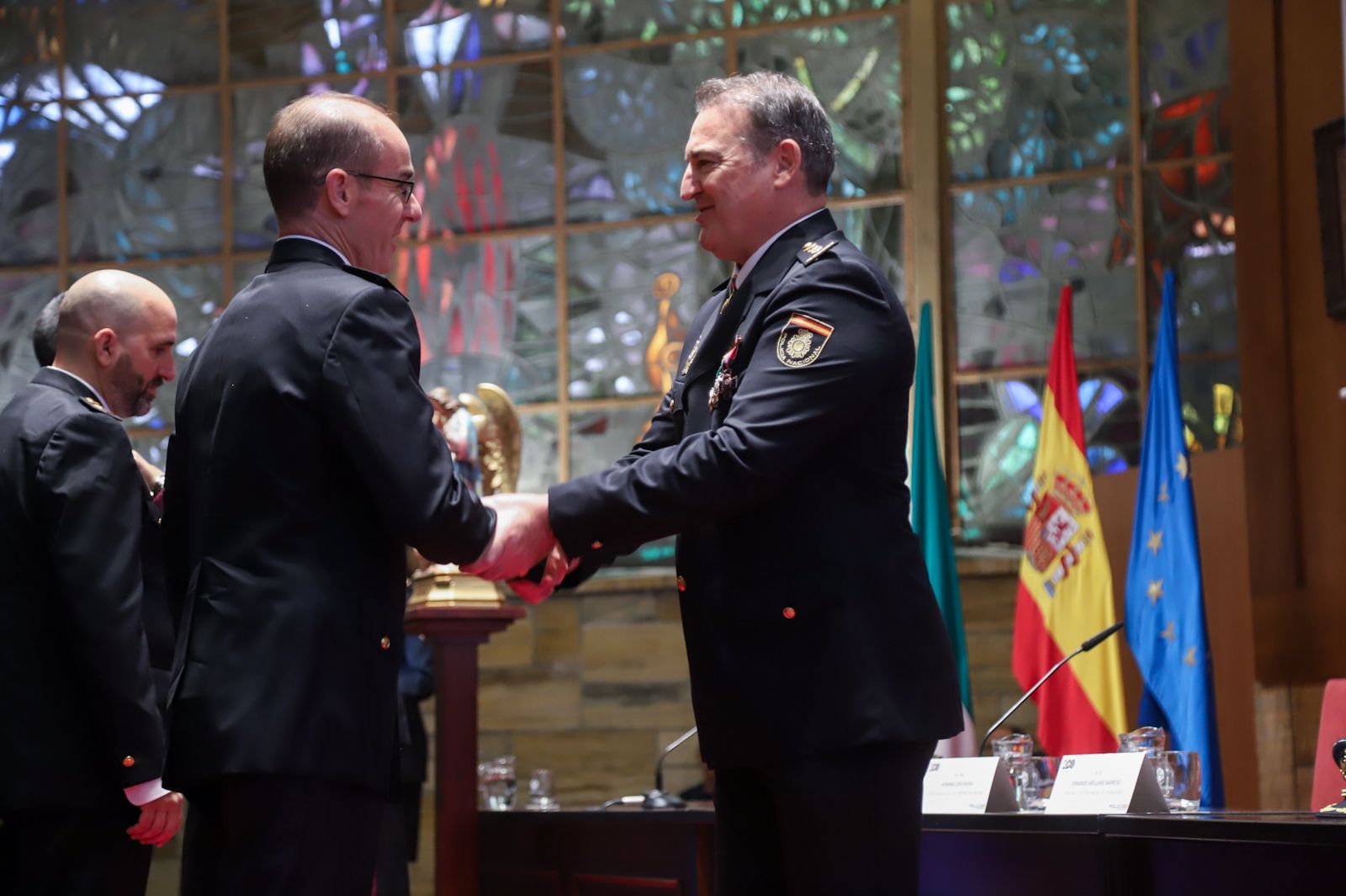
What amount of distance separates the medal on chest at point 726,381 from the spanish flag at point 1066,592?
8.40 feet

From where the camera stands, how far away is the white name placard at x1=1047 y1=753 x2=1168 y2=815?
88.3 inches

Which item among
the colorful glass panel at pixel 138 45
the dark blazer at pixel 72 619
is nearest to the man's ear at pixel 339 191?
the dark blazer at pixel 72 619

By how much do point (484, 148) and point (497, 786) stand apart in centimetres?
314

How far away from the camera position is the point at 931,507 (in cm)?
482

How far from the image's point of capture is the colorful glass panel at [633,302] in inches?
239

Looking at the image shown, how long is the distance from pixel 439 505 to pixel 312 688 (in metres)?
0.24

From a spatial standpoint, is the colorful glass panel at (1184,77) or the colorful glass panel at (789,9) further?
the colorful glass panel at (789,9)

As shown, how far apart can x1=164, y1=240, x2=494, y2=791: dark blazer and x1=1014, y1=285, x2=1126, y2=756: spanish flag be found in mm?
2903

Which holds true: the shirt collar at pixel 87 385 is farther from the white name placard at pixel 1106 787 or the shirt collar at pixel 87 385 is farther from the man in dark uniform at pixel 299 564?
the white name placard at pixel 1106 787

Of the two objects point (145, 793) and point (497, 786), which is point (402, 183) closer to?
point (145, 793)

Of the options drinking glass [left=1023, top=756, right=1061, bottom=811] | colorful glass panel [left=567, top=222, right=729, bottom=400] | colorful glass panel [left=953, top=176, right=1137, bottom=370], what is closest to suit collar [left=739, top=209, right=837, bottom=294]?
drinking glass [left=1023, top=756, right=1061, bottom=811]

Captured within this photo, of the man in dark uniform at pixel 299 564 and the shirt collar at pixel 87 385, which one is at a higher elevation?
the shirt collar at pixel 87 385

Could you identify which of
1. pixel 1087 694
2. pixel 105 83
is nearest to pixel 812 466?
pixel 1087 694

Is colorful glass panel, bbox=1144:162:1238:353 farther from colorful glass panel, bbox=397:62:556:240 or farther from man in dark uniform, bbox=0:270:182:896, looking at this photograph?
man in dark uniform, bbox=0:270:182:896
